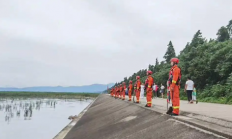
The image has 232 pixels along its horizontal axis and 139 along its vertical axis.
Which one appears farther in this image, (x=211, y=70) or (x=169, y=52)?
(x=169, y=52)

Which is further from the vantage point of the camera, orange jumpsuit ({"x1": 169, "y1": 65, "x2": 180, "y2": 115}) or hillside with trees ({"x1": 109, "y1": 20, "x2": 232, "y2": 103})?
hillside with trees ({"x1": 109, "y1": 20, "x2": 232, "y2": 103})

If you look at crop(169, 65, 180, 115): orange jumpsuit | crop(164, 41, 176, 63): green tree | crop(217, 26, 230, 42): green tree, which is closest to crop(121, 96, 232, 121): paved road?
crop(169, 65, 180, 115): orange jumpsuit

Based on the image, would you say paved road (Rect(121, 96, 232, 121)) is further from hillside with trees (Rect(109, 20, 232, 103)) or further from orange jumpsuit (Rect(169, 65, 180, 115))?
hillside with trees (Rect(109, 20, 232, 103))

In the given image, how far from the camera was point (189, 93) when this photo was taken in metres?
17.4

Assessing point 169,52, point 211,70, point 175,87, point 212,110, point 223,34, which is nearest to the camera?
point 175,87

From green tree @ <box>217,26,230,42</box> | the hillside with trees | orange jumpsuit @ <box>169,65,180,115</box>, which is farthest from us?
green tree @ <box>217,26,230,42</box>

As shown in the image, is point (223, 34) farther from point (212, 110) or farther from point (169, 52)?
point (212, 110)

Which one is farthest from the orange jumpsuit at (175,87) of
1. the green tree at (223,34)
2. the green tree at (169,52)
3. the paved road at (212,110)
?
the green tree at (169,52)

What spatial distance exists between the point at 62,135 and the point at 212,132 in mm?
9243

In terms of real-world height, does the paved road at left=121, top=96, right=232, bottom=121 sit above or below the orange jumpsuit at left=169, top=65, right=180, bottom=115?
below

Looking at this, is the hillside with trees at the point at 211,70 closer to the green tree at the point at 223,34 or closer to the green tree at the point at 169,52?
the green tree at the point at 223,34

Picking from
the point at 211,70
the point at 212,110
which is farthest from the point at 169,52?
the point at 212,110

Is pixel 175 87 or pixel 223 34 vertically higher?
pixel 223 34

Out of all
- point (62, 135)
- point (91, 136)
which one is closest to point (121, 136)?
point (91, 136)
